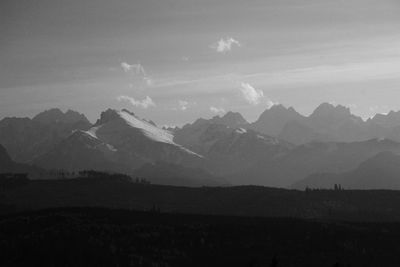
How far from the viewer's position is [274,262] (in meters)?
146
